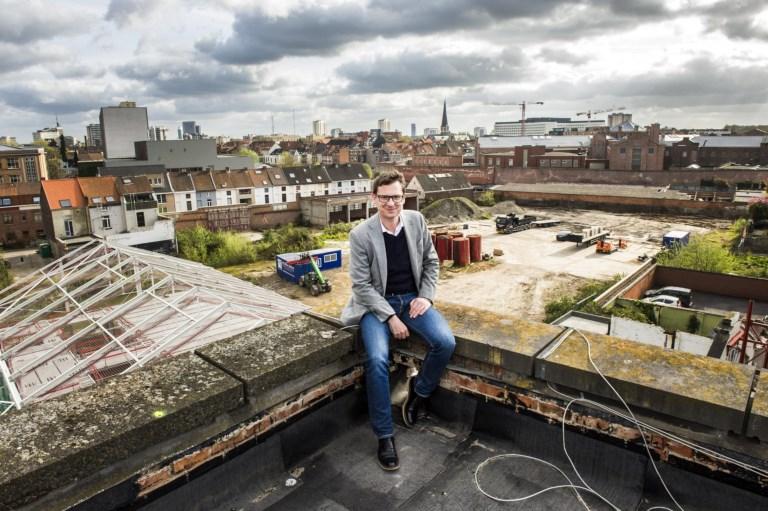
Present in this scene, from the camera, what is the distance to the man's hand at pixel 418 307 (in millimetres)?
3830

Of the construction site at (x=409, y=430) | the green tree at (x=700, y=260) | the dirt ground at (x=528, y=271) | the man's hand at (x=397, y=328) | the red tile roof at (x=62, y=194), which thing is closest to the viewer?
the construction site at (x=409, y=430)

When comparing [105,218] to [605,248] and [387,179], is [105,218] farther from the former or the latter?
[387,179]

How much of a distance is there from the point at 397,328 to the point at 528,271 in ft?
101

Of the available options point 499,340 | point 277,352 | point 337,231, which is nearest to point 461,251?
point 337,231

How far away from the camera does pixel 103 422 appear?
2.54 metres

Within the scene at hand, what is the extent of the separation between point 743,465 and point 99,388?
11.6 feet

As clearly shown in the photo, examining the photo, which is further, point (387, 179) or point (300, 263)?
point (300, 263)

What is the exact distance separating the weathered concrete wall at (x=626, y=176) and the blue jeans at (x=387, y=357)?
73.5 metres

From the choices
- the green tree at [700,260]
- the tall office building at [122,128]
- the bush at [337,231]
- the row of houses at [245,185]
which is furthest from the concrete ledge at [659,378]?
the tall office building at [122,128]

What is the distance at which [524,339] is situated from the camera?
143 inches

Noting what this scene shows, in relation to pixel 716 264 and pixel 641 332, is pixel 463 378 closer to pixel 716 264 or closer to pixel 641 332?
pixel 641 332

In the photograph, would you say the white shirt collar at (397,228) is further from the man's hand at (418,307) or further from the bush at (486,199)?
the bush at (486,199)

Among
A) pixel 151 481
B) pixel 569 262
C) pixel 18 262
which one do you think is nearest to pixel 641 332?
pixel 151 481

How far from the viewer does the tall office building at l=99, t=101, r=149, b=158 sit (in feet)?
240
